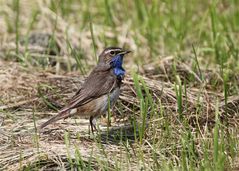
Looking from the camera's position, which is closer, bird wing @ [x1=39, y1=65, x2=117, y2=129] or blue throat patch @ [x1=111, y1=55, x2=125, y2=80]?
bird wing @ [x1=39, y1=65, x2=117, y2=129]

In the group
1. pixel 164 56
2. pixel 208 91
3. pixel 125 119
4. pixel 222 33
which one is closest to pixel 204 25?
pixel 222 33

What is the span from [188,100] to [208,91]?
1.81 ft

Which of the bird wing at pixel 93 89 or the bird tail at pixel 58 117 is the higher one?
Answer: the bird wing at pixel 93 89

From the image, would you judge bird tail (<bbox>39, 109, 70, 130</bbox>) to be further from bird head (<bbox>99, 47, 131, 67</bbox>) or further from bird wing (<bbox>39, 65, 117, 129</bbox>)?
bird head (<bbox>99, 47, 131, 67</bbox>)

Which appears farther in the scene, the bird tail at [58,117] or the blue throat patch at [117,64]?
the blue throat patch at [117,64]

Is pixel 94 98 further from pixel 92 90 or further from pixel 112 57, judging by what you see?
pixel 112 57

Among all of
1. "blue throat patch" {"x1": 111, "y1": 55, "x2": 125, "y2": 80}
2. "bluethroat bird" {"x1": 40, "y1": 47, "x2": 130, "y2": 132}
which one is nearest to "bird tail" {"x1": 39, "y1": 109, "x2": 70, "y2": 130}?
"bluethroat bird" {"x1": 40, "y1": 47, "x2": 130, "y2": 132}

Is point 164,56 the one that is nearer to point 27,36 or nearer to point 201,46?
point 201,46

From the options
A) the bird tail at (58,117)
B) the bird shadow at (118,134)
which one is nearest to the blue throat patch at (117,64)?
the bird shadow at (118,134)

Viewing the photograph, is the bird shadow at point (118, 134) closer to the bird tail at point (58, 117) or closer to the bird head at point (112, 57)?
the bird tail at point (58, 117)

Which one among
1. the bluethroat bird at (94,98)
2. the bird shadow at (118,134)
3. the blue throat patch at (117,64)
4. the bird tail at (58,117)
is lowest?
the bird shadow at (118,134)

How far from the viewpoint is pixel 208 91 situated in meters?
8.84

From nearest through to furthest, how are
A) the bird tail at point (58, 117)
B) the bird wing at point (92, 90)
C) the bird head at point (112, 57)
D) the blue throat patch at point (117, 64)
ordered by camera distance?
the bird tail at point (58, 117) < the bird wing at point (92, 90) < the blue throat patch at point (117, 64) < the bird head at point (112, 57)

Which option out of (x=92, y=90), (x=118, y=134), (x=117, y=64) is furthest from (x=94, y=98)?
(x=117, y=64)
